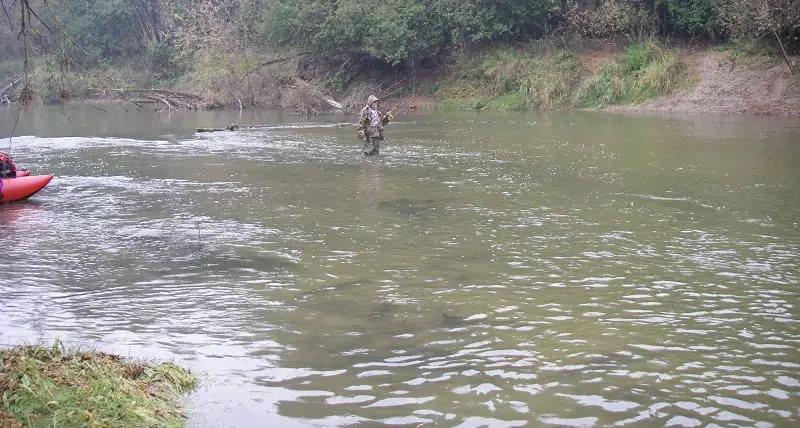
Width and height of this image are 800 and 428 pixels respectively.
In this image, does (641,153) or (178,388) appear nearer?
(178,388)

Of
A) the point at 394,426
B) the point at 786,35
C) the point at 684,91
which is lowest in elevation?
the point at 394,426

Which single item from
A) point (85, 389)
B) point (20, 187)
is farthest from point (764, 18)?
point (85, 389)

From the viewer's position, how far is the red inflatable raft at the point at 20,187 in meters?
15.0

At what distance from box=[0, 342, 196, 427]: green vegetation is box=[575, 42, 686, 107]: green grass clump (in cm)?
3340

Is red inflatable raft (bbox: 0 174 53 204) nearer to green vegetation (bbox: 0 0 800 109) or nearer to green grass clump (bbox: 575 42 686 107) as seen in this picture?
green vegetation (bbox: 0 0 800 109)

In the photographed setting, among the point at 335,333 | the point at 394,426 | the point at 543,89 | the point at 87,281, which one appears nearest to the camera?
the point at 394,426

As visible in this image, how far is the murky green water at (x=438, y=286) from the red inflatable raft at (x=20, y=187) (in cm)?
38

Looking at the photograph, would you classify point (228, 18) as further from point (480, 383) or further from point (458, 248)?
point (480, 383)

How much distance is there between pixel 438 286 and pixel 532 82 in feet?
107

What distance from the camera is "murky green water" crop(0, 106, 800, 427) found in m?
6.07

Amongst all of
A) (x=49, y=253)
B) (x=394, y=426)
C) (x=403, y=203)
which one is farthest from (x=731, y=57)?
(x=394, y=426)

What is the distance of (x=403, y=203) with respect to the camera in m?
14.3

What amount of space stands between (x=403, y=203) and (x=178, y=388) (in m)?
8.52

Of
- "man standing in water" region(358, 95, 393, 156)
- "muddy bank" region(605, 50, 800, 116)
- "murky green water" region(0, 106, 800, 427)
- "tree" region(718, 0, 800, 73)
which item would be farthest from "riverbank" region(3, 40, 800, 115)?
"murky green water" region(0, 106, 800, 427)
